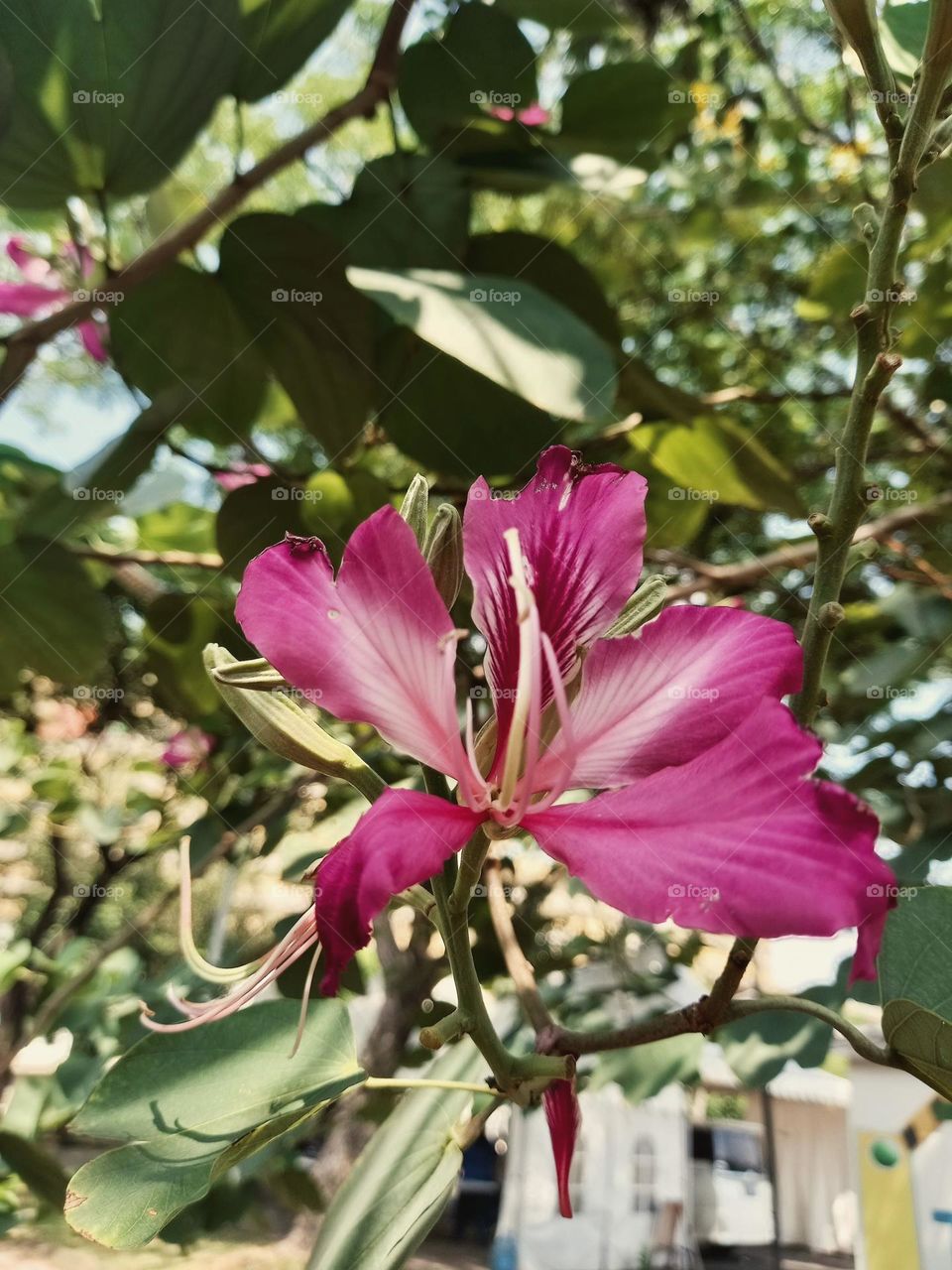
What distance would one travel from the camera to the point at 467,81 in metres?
0.86

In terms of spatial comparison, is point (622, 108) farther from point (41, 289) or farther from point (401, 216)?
point (41, 289)

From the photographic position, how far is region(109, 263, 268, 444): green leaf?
834 mm

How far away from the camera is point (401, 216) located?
0.80 m

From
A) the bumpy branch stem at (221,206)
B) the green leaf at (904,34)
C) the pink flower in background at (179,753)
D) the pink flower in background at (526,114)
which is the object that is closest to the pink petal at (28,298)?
the bumpy branch stem at (221,206)

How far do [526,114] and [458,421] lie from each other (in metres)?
0.45

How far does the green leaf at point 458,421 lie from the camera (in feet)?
2.34

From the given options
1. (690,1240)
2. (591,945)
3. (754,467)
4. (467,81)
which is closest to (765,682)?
(754,467)

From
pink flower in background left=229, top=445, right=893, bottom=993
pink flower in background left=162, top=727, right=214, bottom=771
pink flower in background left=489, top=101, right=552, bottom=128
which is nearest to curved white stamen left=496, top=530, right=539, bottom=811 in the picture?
pink flower in background left=229, top=445, right=893, bottom=993

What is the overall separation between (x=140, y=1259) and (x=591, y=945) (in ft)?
11.4

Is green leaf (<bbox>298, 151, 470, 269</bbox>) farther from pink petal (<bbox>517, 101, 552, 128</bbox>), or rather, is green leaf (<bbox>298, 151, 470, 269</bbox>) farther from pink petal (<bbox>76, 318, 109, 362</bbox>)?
pink petal (<bbox>76, 318, 109, 362</bbox>)

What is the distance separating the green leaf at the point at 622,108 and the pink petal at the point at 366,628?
762 mm

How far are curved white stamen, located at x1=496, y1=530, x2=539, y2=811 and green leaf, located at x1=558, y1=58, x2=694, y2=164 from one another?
77 cm

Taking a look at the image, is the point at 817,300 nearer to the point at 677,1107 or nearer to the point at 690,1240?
the point at 677,1107

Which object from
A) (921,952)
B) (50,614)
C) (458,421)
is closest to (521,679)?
(921,952)
